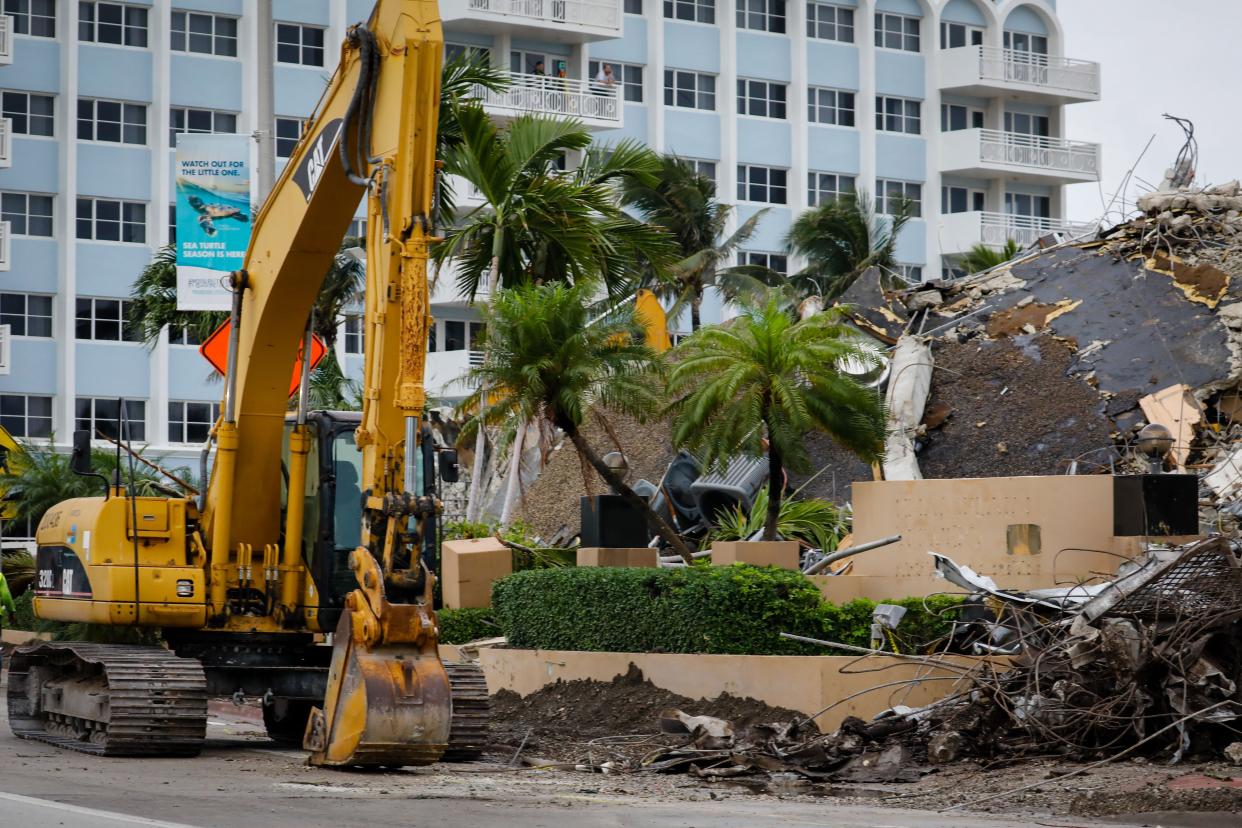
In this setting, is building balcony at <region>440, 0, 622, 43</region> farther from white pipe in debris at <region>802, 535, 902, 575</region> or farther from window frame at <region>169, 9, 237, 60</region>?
white pipe in debris at <region>802, 535, 902, 575</region>

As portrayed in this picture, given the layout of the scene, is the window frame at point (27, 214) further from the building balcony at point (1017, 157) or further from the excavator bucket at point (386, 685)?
the excavator bucket at point (386, 685)

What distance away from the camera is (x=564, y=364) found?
2103cm

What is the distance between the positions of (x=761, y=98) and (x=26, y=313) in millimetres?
24960

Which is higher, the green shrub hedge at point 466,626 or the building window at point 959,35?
the building window at point 959,35

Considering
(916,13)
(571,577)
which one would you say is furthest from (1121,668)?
(916,13)

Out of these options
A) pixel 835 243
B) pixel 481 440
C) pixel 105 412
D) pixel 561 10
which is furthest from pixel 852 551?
pixel 561 10

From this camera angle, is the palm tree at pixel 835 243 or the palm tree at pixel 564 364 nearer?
the palm tree at pixel 564 364

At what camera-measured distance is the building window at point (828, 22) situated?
2398 inches

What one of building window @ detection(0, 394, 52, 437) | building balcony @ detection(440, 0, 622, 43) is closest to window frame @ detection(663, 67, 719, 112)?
building balcony @ detection(440, 0, 622, 43)

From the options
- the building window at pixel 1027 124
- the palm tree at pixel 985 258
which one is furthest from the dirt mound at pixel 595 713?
the building window at pixel 1027 124

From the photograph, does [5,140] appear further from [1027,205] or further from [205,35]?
[1027,205]

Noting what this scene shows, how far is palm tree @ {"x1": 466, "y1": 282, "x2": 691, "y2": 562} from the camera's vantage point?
2098cm

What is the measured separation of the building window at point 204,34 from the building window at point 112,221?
15.3 ft

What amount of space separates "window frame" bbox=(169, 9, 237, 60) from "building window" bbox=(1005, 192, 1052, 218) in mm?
28144
